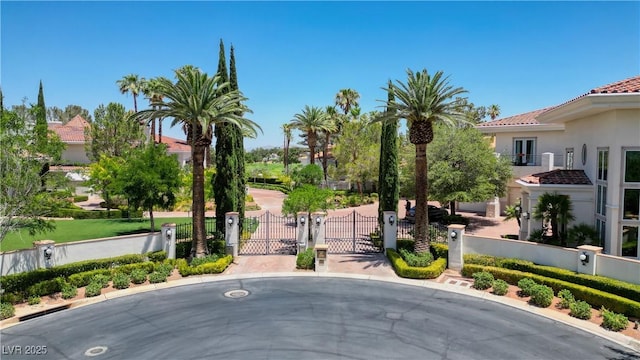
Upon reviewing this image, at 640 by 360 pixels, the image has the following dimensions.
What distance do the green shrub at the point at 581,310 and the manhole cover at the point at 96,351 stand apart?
1432 cm

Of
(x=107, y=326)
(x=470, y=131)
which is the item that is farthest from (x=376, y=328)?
(x=470, y=131)

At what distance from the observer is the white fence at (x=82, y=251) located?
51.2 feet

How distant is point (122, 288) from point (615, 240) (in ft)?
66.2

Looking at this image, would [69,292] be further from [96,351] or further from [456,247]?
[456,247]

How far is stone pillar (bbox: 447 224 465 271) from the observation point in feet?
62.7

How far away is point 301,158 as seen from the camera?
11906 centimetres

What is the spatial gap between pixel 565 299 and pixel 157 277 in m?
15.6

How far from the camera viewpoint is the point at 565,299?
47.9ft

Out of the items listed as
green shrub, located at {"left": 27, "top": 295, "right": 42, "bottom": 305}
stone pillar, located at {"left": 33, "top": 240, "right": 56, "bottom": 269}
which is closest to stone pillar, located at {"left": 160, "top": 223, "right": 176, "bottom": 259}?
stone pillar, located at {"left": 33, "top": 240, "right": 56, "bottom": 269}

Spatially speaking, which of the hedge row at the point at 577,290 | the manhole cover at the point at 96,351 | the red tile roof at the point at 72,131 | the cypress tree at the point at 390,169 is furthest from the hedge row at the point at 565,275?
the red tile roof at the point at 72,131

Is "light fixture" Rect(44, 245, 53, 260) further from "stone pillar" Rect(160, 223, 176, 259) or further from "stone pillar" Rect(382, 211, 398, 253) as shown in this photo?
"stone pillar" Rect(382, 211, 398, 253)

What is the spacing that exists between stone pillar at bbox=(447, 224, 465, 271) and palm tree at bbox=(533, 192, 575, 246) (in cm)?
374

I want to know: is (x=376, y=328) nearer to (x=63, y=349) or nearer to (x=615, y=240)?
(x=63, y=349)

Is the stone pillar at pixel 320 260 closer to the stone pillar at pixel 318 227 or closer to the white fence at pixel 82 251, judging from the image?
the stone pillar at pixel 318 227
